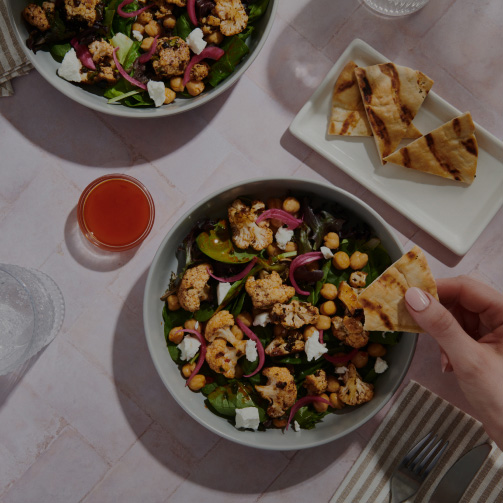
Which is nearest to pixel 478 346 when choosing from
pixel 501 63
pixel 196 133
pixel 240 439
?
pixel 240 439

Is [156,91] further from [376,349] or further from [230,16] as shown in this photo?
[376,349]

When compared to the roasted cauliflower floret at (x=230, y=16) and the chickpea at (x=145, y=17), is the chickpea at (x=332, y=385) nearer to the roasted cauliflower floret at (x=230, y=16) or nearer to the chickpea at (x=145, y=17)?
the roasted cauliflower floret at (x=230, y=16)

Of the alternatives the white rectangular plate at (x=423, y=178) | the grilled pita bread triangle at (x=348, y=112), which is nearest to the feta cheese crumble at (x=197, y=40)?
the white rectangular plate at (x=423, y=178)

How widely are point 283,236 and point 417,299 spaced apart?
0.63m

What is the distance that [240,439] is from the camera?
2.27m

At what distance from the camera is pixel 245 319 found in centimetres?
239

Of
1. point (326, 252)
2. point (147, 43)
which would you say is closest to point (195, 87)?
point (147, 43)

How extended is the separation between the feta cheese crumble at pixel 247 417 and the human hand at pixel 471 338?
0.78 m

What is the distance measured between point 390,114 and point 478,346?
1.07m

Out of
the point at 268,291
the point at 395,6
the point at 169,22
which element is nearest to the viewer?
the point at 268,291

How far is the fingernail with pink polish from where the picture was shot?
6.53ft

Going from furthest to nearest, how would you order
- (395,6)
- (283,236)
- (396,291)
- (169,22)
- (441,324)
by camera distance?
(395,6), (169,22), (283,236), (396,291), (441,324)

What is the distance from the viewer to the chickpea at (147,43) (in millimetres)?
2424

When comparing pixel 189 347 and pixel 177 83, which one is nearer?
pixel 189 347
